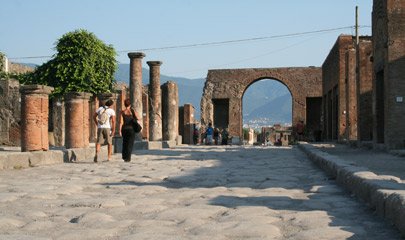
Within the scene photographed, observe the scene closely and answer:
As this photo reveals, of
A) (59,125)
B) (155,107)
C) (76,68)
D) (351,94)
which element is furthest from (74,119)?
(76,68)

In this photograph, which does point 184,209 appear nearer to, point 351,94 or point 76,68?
point 351,94

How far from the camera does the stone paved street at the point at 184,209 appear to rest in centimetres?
397

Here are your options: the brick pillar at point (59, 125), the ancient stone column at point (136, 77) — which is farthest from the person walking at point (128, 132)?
the brick pillar at point (59, 125)

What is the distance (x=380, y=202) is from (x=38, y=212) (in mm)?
2793

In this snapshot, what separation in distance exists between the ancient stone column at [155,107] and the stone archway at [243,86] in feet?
55.0

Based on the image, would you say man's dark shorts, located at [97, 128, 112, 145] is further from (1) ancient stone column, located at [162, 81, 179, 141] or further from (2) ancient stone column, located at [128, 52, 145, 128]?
(1) ancient stone column, located at [162, 81, 179, 141]

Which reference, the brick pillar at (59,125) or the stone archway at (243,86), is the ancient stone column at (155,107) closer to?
the brick pillar at (59,125)

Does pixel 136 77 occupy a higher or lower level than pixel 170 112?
higher

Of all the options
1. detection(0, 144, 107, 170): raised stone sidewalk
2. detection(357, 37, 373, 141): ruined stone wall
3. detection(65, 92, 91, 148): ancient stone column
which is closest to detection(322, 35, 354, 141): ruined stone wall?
detection(357, 37, 373, 141): ruined stone wall

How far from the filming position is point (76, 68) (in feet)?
107

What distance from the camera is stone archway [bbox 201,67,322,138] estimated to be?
40.4m

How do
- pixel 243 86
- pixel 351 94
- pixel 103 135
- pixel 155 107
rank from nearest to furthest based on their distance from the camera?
pixel 103 135, pixel 155 107, pixel 351 94, pixel 243 86

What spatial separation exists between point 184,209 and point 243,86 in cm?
3591

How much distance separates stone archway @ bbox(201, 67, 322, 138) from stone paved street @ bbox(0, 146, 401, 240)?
3229 centimetres
